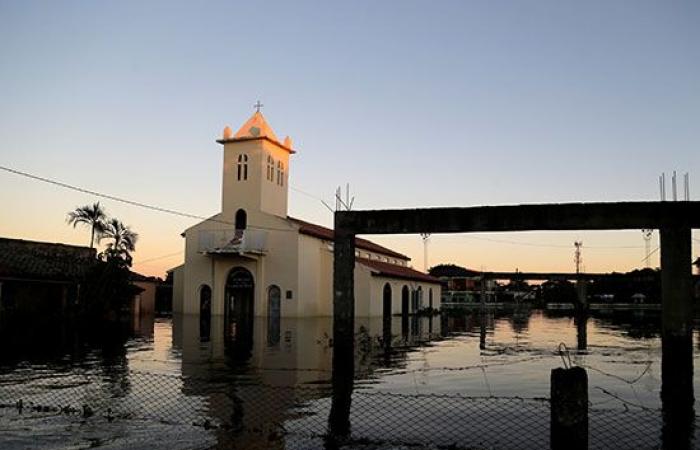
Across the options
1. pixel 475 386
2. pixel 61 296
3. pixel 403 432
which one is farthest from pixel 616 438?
pixel 61 296

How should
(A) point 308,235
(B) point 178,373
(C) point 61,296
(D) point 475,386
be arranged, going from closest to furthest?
(D) point 475,386
(B) point 178,373
(C) point 61,296
(A) point 308,235

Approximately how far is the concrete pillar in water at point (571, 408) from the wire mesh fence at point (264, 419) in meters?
1.40

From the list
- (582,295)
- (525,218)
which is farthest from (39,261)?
(582,295)

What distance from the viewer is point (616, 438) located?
9.96 metres

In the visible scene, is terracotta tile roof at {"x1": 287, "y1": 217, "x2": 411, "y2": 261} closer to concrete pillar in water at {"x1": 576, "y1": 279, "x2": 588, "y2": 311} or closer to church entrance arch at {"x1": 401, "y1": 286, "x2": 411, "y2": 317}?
church entrance arch at {"x1": 401, "y1": 286, "x2": 411, "y2": 317}

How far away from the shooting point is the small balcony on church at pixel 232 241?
47.1 meters

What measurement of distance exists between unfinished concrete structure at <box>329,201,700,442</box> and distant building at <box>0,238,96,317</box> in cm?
2680

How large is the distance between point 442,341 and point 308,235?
21427 mm

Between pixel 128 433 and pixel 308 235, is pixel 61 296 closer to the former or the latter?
pixel 308 235

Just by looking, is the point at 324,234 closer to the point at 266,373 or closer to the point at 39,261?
the point at 39,261

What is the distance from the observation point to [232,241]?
157 ft

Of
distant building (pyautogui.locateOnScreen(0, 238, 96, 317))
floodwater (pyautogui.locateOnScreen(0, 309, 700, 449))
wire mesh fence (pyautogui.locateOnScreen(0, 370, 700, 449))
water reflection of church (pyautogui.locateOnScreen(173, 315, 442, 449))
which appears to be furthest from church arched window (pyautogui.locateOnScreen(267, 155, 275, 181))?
wire mesh fence (pyautogui.locateOnScreen(0, 370, 700, 449))

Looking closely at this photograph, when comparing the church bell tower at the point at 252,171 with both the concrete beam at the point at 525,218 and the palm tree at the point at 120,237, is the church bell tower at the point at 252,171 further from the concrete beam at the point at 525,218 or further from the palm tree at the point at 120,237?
the concrete beam at the point at 525,218

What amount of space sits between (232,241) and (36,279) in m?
12.7
